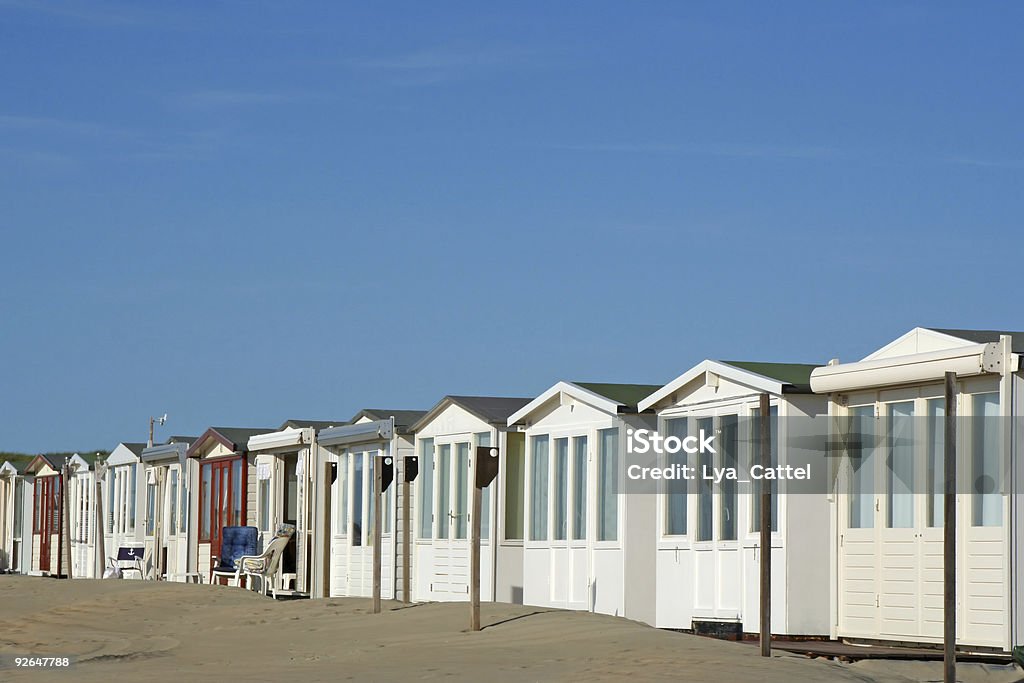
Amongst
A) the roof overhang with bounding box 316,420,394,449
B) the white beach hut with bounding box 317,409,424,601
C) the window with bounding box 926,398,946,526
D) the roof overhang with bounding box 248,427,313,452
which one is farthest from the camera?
the roof overhang with bounding box 248,427,313,452

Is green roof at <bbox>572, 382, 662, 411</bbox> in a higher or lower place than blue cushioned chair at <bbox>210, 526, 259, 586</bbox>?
higher

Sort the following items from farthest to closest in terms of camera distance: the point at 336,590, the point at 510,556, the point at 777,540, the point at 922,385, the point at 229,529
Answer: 1. the point at 229,529
2. the point at 336,590
3. the point at 510,556
4. the point at 777,540
5. the point at 922,385

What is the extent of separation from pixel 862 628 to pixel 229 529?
46.5ft

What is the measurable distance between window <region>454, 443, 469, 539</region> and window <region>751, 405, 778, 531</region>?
5.59 meters

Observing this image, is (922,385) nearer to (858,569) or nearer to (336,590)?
(858,569)

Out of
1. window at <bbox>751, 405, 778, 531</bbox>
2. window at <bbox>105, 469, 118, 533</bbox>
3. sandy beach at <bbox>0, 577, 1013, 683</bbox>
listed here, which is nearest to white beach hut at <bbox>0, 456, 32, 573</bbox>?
window at <bbox>105, 469, 118, 533</bbox>

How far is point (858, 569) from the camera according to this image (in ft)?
47.5

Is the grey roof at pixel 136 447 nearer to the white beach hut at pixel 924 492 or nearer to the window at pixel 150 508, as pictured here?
the window at pixel 150 508

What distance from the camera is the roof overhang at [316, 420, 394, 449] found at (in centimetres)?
2192

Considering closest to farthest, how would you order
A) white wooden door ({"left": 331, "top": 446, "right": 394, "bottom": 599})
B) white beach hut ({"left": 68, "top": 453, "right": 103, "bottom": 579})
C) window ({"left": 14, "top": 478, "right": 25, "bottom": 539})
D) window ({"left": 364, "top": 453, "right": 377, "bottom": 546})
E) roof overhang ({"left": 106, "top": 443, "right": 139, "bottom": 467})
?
white wooden door ({"left": 331, "top": 446, "right": 394, "bottom": 599})
window ({"left": 364, "top": 453, "right": 377, "bottom": 546})
roof overhang ({"left": 106, "top": 443, "right": 139, "bottom": 467})
white beach hut ({"left": 68, "top": 453, "right": 103, "bottom": 579})
window ({"left": 14, "top": 478, "right": 25, "bottom": 539})

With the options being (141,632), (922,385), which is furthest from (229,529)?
(922,385)

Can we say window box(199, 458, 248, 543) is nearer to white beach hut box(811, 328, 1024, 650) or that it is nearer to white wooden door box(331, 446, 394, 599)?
white wooden door box(331, 446, 394, 599)

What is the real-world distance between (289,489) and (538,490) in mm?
8365

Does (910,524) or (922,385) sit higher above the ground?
(922,385)
